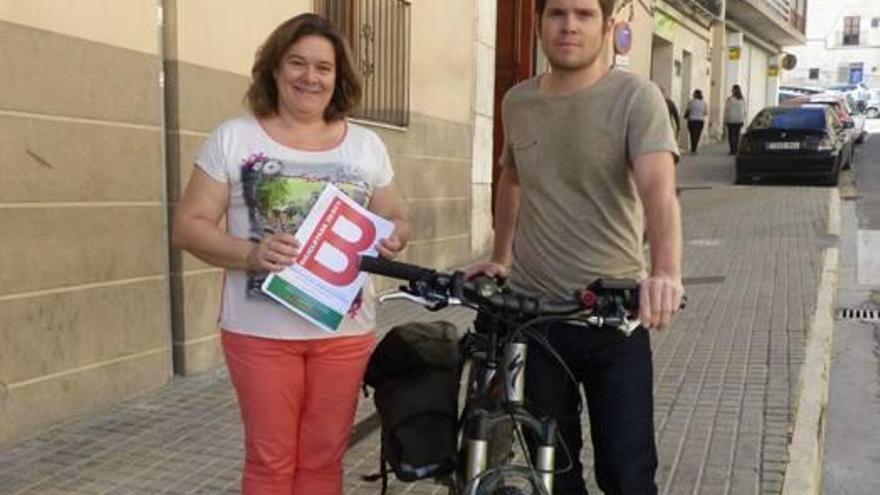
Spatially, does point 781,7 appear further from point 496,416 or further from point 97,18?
point 496,416

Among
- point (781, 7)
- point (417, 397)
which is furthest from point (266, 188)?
point (781, 7)

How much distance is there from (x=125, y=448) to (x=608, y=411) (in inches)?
101

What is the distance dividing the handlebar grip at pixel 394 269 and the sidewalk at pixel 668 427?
1690 millimetres

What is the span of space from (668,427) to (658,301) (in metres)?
2.86

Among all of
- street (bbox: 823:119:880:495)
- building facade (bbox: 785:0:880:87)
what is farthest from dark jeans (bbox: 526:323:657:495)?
building facade (bbox: 785:0:880:87)

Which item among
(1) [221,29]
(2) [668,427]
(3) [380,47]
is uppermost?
(3) [380,47]

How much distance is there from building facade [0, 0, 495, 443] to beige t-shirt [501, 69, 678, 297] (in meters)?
2.59

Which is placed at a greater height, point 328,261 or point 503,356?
point 328,261

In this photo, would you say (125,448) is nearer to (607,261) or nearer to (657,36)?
(607,261)

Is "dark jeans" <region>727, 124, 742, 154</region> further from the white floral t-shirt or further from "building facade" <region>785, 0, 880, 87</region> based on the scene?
"building facade" <region>785, 0, 880, 87</region>

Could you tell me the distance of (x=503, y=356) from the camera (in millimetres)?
2348

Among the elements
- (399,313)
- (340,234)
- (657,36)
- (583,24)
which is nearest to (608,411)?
(340,234)

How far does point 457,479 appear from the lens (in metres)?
2.41

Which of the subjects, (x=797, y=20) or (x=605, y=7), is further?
(x=797, y=20)
